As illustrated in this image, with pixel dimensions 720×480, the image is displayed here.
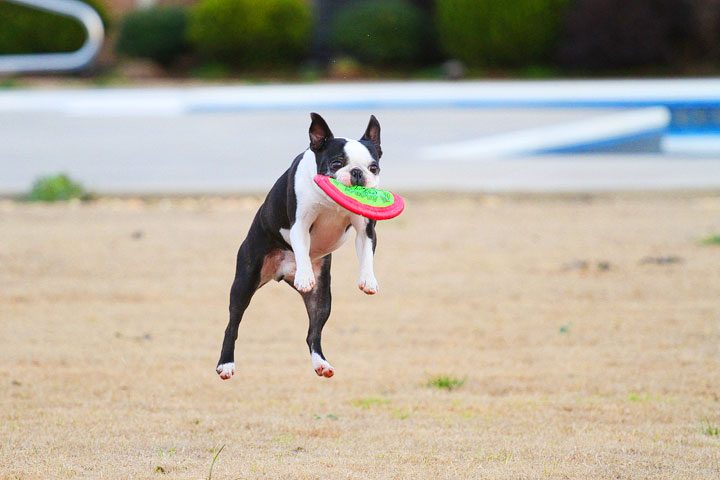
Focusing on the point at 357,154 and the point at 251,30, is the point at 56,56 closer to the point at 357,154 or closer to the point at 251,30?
the point at 251,30

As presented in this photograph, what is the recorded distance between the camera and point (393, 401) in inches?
256

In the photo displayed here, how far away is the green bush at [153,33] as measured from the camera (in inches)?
1101

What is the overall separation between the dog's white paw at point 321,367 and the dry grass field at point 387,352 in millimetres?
710

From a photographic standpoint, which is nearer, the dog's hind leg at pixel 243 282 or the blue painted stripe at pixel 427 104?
the dog's hind leg at pixel 243 282

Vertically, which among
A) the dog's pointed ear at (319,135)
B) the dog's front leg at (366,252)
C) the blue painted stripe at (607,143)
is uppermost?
the dog's pointed ear at (319,135)

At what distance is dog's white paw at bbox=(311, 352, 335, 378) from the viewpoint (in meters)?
4.30

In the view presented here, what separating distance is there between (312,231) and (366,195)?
1.34 ft

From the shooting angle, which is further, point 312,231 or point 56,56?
point 56,56

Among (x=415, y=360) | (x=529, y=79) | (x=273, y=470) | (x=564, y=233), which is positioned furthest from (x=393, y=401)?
(x=529, y=79)

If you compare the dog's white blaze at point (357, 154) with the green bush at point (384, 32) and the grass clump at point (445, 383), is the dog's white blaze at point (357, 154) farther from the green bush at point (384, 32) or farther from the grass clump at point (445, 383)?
the green bush at point (384, 32)

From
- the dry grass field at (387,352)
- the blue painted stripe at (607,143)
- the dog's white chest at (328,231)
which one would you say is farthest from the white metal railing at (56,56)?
the dog's white chest at (328,231)

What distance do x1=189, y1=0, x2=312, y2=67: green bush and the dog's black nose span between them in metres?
24.0

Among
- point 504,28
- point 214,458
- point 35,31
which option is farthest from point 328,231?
point 35,31

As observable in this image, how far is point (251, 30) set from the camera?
27.6 meters
